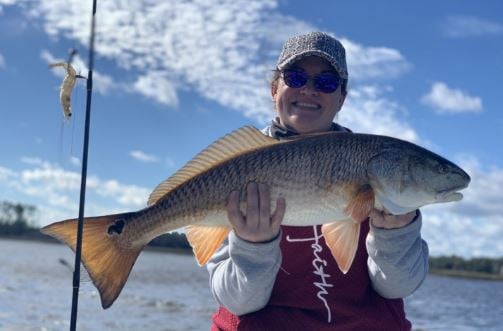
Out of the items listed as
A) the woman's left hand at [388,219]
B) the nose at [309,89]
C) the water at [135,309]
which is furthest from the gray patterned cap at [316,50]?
the water at [135,309]

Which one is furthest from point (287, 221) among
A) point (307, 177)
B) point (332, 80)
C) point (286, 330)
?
point (332, 80)

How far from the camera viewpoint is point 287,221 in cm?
370

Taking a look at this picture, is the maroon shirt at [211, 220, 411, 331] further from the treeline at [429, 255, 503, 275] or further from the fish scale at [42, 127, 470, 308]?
the treeline at [429, 255, 503, 275]

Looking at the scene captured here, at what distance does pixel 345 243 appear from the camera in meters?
3.70

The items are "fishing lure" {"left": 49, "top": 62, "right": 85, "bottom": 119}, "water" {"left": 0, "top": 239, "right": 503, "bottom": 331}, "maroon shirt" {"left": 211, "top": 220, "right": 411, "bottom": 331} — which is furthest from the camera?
"water" {"left": 0, "top": 239, "right": 503, "bottom": 331}

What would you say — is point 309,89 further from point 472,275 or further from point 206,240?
point 472,275

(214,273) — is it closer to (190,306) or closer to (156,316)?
(156,316)

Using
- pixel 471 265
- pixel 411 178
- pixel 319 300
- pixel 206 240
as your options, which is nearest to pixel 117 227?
pixel 206 240

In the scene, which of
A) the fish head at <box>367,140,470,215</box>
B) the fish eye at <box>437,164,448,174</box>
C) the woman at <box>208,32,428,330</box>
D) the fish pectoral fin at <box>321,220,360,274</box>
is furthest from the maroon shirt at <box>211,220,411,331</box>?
the fish eye at <box>437,164,448,174</box>

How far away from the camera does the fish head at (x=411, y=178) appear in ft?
12.1

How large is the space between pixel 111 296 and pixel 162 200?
0.69 metres

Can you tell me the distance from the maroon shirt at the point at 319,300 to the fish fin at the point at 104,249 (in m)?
0.88

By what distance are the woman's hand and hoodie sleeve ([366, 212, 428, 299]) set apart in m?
0.67

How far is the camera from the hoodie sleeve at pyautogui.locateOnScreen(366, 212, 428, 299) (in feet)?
12.2
